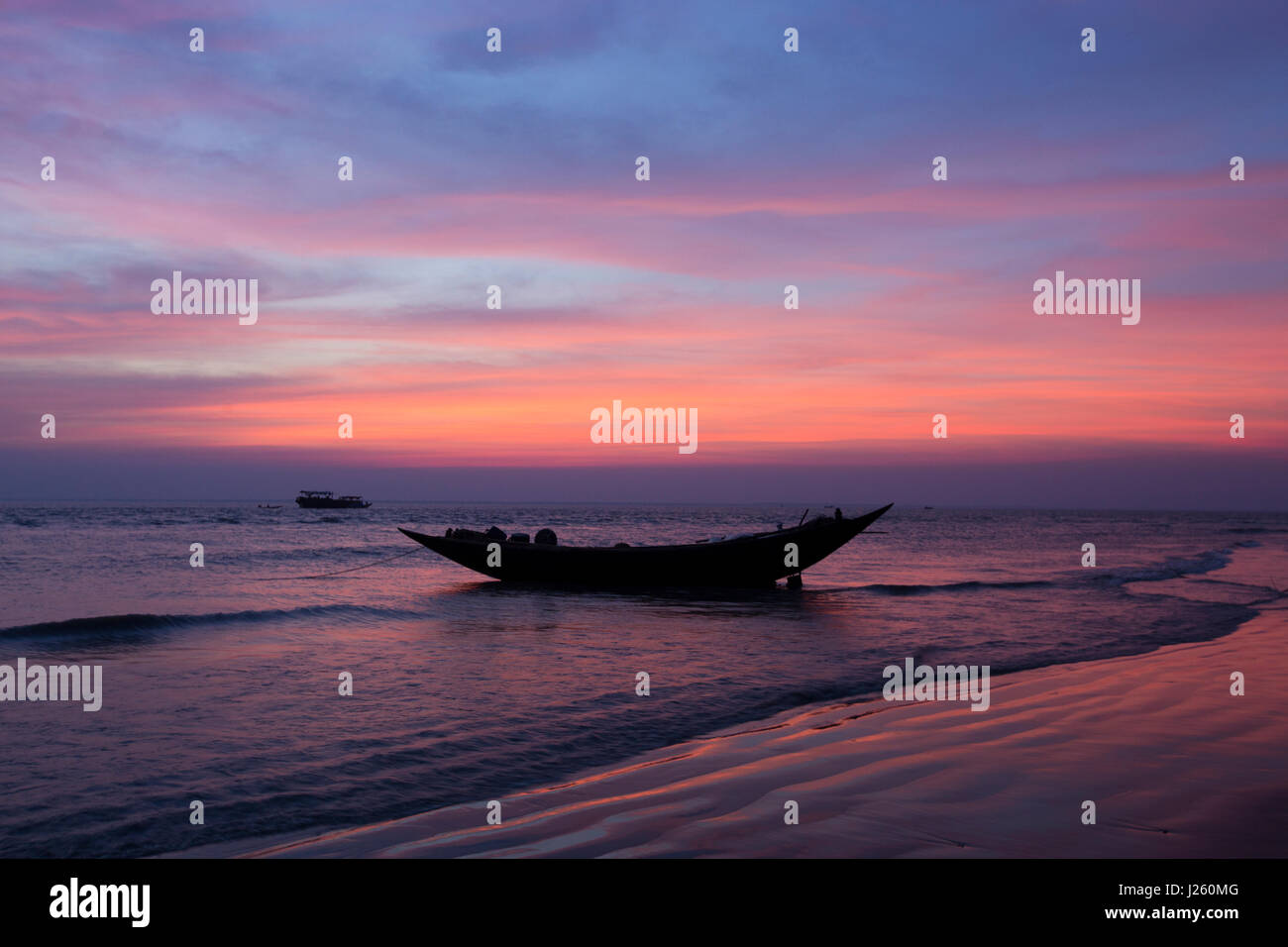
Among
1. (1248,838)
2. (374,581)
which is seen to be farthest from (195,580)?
(1248,838)

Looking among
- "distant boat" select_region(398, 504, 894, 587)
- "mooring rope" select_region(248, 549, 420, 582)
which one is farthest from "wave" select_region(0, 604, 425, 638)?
"mooring rope" select_region(248, 549, 420, 582)

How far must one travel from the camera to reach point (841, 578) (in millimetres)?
28750

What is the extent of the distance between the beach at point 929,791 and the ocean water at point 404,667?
2.71 ft

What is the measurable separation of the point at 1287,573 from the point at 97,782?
3330cm

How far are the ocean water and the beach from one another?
83cm

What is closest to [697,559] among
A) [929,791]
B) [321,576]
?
[321,576]

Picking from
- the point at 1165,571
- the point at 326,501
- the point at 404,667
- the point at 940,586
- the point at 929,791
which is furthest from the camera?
the point at 326,501

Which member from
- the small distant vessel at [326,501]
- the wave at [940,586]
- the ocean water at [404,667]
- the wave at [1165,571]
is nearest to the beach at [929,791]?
the ocean water at [404,667]

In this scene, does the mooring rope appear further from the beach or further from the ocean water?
the beach

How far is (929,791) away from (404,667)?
819 cm

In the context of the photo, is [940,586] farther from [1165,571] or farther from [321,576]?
[321,576]

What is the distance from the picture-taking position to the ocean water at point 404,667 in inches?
244

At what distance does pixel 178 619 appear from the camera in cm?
1642
